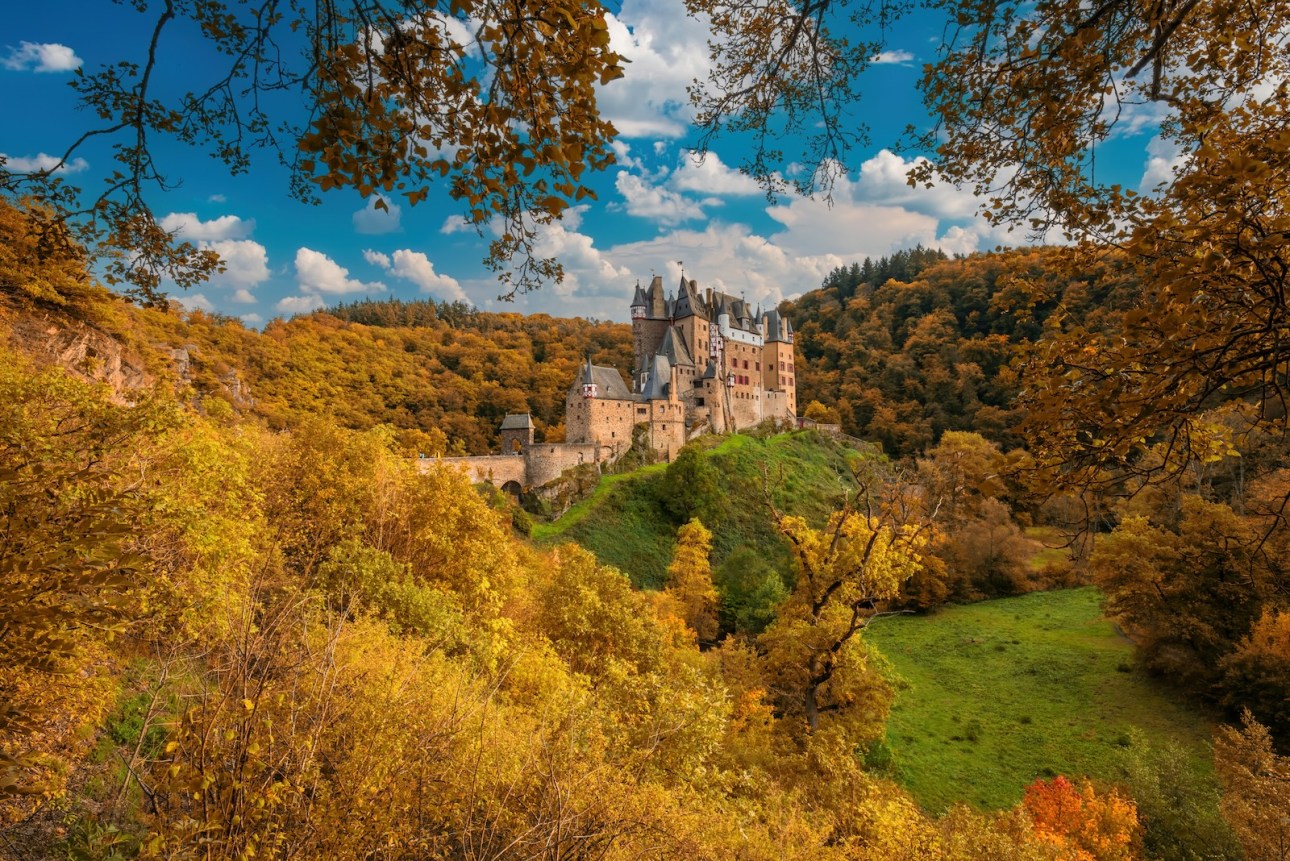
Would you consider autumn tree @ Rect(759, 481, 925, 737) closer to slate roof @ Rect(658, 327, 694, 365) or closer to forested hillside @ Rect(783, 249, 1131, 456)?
slate roof @ Rect(658, 327, 694, 365)

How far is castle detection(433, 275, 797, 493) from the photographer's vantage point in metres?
37.1

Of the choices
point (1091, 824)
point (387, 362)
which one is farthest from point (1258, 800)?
point (387, 362)

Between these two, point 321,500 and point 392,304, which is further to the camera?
point 392,304

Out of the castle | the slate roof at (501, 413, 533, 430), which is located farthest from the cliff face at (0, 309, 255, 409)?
the slate roof at (501, 413, 533, 430)

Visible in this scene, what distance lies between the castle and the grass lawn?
20.8m

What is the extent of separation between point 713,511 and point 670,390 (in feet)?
36.8

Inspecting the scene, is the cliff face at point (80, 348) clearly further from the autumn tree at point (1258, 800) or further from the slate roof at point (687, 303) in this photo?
the slate roof at point (687, 303)

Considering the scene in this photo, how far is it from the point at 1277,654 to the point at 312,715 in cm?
2704

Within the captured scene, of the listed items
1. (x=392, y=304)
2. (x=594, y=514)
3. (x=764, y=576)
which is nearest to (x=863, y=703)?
(x=764, y=576)

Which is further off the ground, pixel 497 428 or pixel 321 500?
pixel 497 428

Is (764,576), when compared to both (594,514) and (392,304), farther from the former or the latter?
(392,304)

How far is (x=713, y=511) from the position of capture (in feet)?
119

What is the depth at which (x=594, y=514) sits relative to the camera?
34.5 meters

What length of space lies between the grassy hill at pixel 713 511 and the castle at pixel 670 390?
9.80ft
